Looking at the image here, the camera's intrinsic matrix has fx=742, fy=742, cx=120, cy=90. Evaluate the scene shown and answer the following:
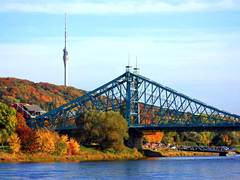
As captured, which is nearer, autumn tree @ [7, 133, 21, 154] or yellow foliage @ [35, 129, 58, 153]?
autumn tree @ [7, 133, 21, 154]

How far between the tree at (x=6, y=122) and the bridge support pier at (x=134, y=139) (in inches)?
1444

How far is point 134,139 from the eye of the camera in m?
164

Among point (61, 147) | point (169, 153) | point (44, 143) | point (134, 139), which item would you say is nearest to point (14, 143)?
point (44, 143)

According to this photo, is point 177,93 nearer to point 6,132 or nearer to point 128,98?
point 128,98

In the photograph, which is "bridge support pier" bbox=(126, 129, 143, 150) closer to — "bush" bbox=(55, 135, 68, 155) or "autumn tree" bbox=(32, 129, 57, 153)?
"bush" bbox=(55, 135, 68, 155)

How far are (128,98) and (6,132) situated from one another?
56963 mm

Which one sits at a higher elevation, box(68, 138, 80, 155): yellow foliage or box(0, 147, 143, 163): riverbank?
box(68, 138, 80, 155): yellow foliage

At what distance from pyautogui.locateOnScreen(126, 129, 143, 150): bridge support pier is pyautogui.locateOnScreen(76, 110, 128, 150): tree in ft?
40.7

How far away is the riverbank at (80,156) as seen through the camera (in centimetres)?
12244

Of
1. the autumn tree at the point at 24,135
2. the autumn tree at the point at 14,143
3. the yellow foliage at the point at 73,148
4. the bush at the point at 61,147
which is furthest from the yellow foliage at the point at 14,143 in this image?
the yellow foliage at the point at 73,148

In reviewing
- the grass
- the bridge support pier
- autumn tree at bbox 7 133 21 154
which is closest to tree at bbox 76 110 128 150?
the grass

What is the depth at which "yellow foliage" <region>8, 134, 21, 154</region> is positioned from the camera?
124875 millimetres

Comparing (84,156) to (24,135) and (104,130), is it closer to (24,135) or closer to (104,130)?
(104,130)

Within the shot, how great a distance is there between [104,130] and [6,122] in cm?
2219
